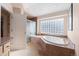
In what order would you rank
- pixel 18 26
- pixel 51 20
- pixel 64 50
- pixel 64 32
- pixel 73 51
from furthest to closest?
pixel 18 26 → pixel 51 20 → pixel 64 32 → pixel 64 50 → pixel 73 51

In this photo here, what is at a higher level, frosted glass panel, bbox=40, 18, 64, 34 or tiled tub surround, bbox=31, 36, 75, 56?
frosted glass panel, bbox=40, 18, 64, 34

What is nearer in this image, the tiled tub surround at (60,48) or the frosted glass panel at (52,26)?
the tiled tub surround at (60,48)

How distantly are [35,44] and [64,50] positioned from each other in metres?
1.13

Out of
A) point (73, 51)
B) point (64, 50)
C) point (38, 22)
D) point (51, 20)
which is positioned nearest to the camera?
point (73, 51)

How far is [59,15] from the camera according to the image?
1.60 metres

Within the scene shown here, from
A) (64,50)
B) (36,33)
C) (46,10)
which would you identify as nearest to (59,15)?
(46,10)

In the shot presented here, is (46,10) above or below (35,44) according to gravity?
above

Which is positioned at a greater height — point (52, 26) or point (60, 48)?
point (52, 26)

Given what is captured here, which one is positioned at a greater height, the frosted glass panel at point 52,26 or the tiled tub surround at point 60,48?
the frosted glass panel at point 52,26

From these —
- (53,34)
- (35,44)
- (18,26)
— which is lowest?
(35,44)

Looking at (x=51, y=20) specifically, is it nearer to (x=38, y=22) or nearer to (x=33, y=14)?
(x=38, y=22)

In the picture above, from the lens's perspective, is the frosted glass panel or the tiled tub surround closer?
the tiled tub surround

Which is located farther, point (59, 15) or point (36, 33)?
point (36, 33)

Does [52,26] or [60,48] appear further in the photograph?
[52,26]
